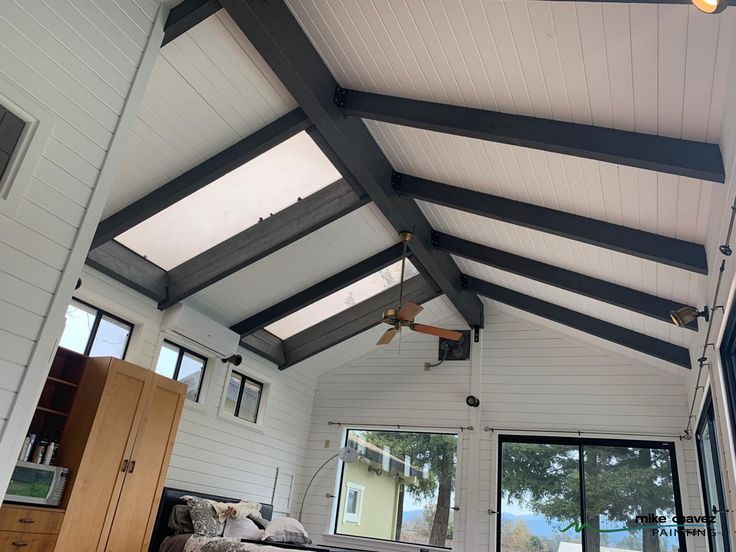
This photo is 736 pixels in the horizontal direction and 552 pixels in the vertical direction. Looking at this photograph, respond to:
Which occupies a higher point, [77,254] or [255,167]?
[255,167]

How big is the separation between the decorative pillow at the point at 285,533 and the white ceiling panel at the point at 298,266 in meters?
2.50

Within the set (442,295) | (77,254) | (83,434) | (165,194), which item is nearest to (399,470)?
(442,295)

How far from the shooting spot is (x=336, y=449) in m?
8.38

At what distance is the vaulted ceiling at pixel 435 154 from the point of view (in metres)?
3.12

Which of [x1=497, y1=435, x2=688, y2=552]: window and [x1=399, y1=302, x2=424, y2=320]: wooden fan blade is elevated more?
[x1=399, y1=302, x2=424, y2=320]: wooden fan blade

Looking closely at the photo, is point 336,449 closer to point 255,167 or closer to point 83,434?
point 83,434

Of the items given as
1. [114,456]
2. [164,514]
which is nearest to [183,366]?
[164,514]

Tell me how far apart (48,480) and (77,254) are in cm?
237

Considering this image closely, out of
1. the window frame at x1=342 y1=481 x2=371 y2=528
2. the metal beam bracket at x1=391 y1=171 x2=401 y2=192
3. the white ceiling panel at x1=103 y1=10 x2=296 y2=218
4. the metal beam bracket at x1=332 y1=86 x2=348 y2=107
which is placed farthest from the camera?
the window frame at x1=342 y1=481 x2=371 y2=528

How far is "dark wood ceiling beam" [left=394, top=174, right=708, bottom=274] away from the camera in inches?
163

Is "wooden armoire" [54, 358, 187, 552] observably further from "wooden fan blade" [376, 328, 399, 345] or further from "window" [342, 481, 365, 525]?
"window" [342, 481, 365, 525]

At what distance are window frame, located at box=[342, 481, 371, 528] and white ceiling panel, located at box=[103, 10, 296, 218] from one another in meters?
5.31

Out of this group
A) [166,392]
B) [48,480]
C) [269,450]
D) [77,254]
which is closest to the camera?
[77,254]

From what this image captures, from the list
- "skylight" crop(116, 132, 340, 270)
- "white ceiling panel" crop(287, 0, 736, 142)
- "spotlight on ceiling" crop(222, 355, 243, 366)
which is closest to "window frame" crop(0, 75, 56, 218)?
"white ceiling panel" crop(287, 0, 736, 142)
